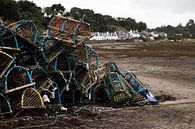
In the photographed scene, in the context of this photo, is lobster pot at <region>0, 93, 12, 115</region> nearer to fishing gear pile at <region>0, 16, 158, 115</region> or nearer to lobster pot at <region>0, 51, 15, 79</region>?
fishing gear pile at <region>0, 16, 158, 115</region>

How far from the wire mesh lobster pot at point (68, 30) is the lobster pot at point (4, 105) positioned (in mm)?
2854

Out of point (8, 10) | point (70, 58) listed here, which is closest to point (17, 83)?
point (70, 58)

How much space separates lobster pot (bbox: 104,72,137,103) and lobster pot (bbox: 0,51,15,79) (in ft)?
11.5

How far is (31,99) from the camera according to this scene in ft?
34.6

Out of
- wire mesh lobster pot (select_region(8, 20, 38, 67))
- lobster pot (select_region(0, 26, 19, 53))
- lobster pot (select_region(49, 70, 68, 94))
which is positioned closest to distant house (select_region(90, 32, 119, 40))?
lobster pot (select_region(49, 70, 68, 94))

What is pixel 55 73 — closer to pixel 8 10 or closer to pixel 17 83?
pixel 17 83

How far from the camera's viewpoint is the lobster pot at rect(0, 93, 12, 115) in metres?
10.2

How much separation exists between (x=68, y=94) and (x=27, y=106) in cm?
271

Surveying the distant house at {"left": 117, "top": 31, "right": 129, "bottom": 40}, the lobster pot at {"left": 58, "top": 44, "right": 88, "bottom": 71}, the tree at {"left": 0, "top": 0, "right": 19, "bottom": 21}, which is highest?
the tree at {"left": 0, "top": 0, "right": 19, "bottom": 21}

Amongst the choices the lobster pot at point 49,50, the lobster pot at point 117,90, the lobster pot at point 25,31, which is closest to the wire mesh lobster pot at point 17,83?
the lobster pot at point 25,31

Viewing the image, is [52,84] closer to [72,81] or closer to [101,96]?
[72,81]

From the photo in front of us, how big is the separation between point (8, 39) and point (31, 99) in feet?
5.72

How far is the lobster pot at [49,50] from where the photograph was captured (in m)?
12.1

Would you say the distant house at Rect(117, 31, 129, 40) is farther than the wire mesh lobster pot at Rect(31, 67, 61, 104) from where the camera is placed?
Yes
